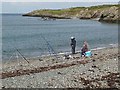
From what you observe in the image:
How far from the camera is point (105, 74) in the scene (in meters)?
21.3

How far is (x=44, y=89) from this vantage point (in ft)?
57.8

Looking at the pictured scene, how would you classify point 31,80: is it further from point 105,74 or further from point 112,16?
point 112,16

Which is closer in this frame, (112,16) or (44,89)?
(44,89)

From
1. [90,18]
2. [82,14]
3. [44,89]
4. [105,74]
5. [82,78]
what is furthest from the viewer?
[82,14]

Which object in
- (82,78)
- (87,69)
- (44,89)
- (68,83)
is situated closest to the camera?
(44,89)

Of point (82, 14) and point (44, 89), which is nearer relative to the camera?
point (44, 89)

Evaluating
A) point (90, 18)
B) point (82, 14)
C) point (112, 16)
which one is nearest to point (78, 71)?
point (112, 16)

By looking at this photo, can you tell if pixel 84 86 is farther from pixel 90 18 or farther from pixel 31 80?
pixel 90 18

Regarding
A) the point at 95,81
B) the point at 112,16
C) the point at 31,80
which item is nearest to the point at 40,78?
the point at 31,80

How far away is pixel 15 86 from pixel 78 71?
572 cm

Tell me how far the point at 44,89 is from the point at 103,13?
142 metres

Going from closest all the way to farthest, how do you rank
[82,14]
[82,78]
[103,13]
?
[82,78] < [103,13] < [82,14]

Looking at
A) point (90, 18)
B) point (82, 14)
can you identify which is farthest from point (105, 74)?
point (82, 14)

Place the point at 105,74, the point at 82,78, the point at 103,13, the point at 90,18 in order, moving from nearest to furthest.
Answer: the point at 82,78 → the point at 105,74 → the point at 103,13 → the point at 90,18
